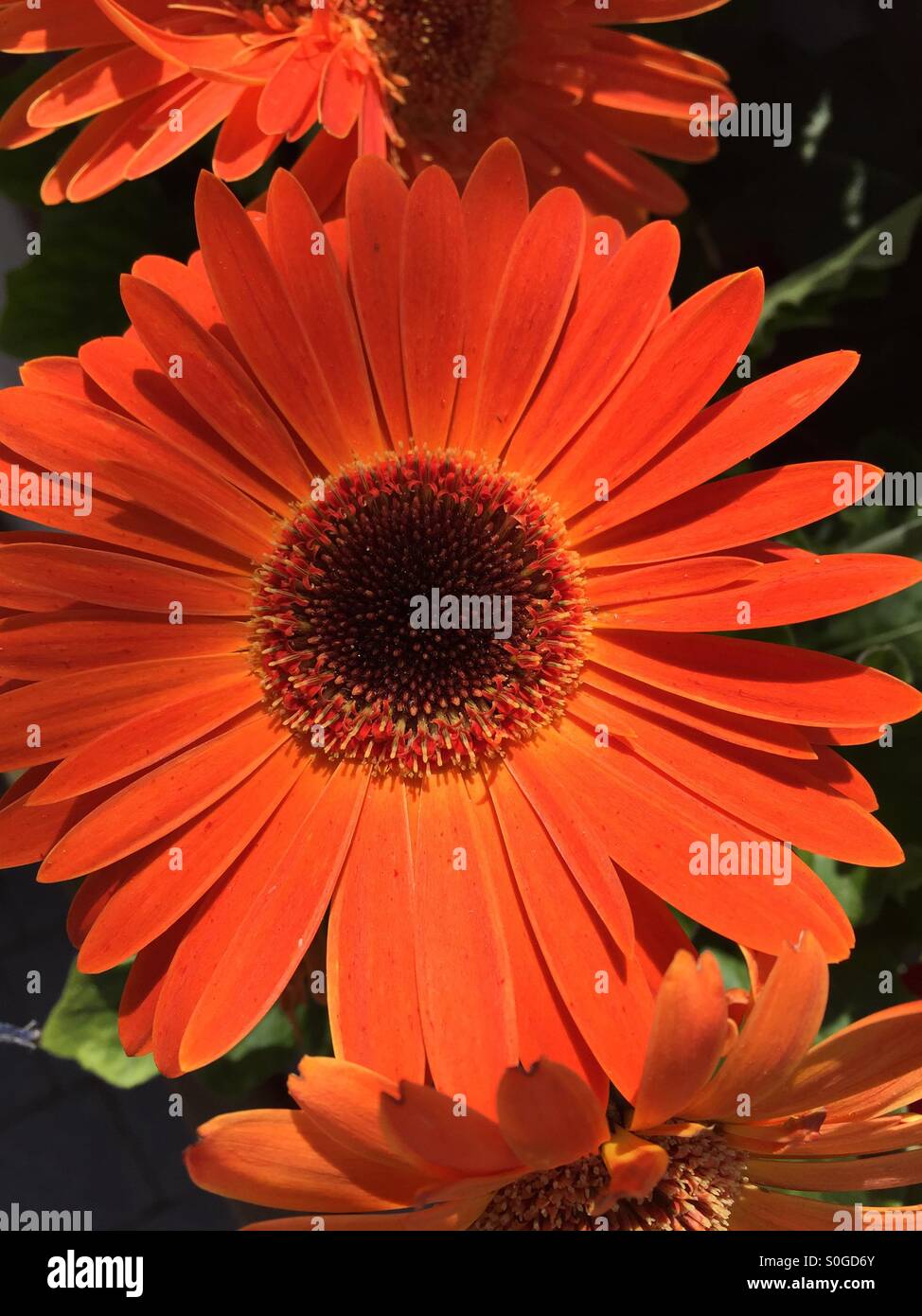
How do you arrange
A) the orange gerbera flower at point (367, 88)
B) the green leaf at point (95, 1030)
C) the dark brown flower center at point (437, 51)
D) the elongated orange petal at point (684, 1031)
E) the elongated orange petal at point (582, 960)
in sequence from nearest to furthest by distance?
the elongated orange petal at point (684, 1031), the elongated orange petal at point (582, 960), the orange gerbera flower at point (367, 88), the dark brown flower center at point (437, 51), the green leaf at point (95, 1030)

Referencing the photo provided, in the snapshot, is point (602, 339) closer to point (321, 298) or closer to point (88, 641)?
point (321, 298)

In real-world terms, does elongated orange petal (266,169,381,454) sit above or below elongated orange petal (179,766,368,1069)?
above

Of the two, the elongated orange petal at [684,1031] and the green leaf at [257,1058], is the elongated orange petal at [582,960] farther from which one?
the green leaf at [257,1058]

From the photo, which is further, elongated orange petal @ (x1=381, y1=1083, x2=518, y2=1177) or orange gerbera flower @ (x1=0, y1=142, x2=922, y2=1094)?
orange gerbera flower @ (x1=0, y1=142, x2=922, y2=1094)

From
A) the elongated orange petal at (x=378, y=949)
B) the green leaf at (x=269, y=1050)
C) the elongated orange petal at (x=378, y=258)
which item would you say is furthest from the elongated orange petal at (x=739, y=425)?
the green leaf at (x=269, y=1050)

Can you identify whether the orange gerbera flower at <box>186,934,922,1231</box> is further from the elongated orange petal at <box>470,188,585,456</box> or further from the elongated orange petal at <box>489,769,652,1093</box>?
the elongated orange petal at <box>470,188,585,456</box>

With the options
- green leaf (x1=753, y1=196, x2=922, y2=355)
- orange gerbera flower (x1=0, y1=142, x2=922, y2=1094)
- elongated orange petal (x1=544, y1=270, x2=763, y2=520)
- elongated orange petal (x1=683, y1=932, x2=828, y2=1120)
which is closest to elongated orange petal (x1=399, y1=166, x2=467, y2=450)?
orange gerbera flower (x1=0, y1=142, x2=922, y2=1094)
